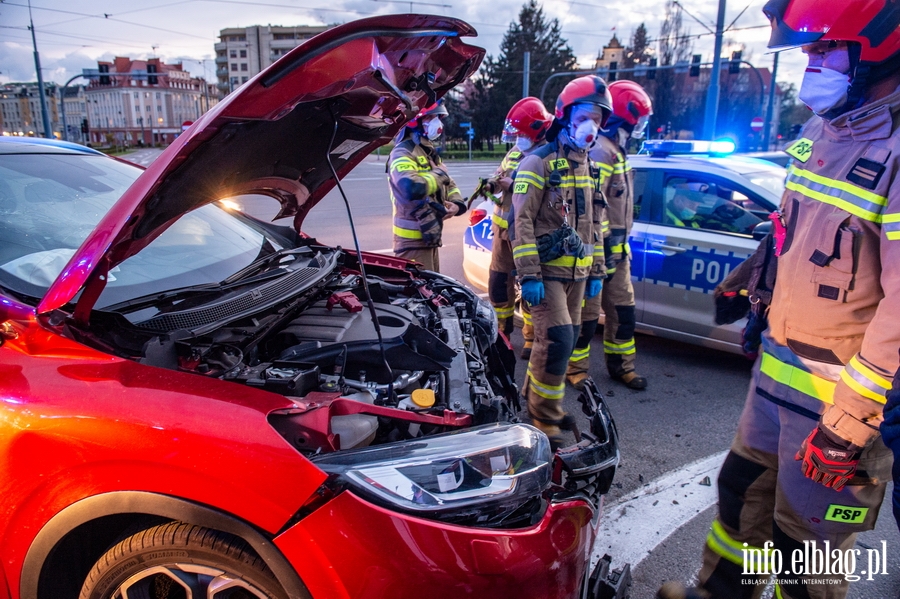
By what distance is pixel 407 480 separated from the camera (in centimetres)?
149

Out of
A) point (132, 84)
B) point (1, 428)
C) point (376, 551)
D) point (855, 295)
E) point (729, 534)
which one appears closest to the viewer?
point (376, 551)

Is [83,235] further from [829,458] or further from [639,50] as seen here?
[639,50]

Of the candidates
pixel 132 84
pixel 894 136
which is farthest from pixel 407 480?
pixel 132 84

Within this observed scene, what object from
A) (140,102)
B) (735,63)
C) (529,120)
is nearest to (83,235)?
(529,120)

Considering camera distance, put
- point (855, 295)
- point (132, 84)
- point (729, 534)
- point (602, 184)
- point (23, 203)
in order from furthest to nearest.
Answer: point (132, 84) → point (602, 184) → point (23, 203) → point (729, 534) → point (855, 295)

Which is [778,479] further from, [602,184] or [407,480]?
[602,184]

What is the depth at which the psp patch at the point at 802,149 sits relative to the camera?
1.89 meters

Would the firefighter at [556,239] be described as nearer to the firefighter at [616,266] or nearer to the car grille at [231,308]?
the firefighter at [616,266]

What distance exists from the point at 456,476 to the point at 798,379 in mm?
1117

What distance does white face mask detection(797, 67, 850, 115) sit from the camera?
173 centimetres

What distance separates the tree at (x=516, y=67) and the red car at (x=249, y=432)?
163ft

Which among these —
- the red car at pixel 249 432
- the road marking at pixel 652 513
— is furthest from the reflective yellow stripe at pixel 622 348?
the red car at pixel 249 432

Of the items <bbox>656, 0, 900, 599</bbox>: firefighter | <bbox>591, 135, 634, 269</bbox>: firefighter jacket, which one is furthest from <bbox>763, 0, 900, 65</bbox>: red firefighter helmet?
<bbox>591, 135, 634, 269</bbox>: firefighter jacket

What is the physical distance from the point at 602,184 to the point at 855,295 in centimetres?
251
